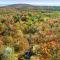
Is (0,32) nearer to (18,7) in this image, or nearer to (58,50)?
(58,50)

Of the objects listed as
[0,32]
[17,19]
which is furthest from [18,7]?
[0,32]

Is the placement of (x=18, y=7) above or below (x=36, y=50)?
below

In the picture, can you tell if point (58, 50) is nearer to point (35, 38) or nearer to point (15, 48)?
point (15, 48)

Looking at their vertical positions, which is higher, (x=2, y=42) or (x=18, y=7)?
(x=2, y=42)

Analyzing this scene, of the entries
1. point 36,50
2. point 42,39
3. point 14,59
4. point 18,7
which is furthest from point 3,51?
point 18,7

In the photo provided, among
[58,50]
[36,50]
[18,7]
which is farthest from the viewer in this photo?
[18,7]

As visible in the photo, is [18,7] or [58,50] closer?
[58,50]

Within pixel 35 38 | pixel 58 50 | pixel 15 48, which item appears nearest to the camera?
pixel 58 50

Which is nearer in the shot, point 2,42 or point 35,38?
point 2,42

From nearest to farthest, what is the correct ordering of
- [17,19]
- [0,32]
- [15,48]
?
[15,48], [0,32], [17,19]
